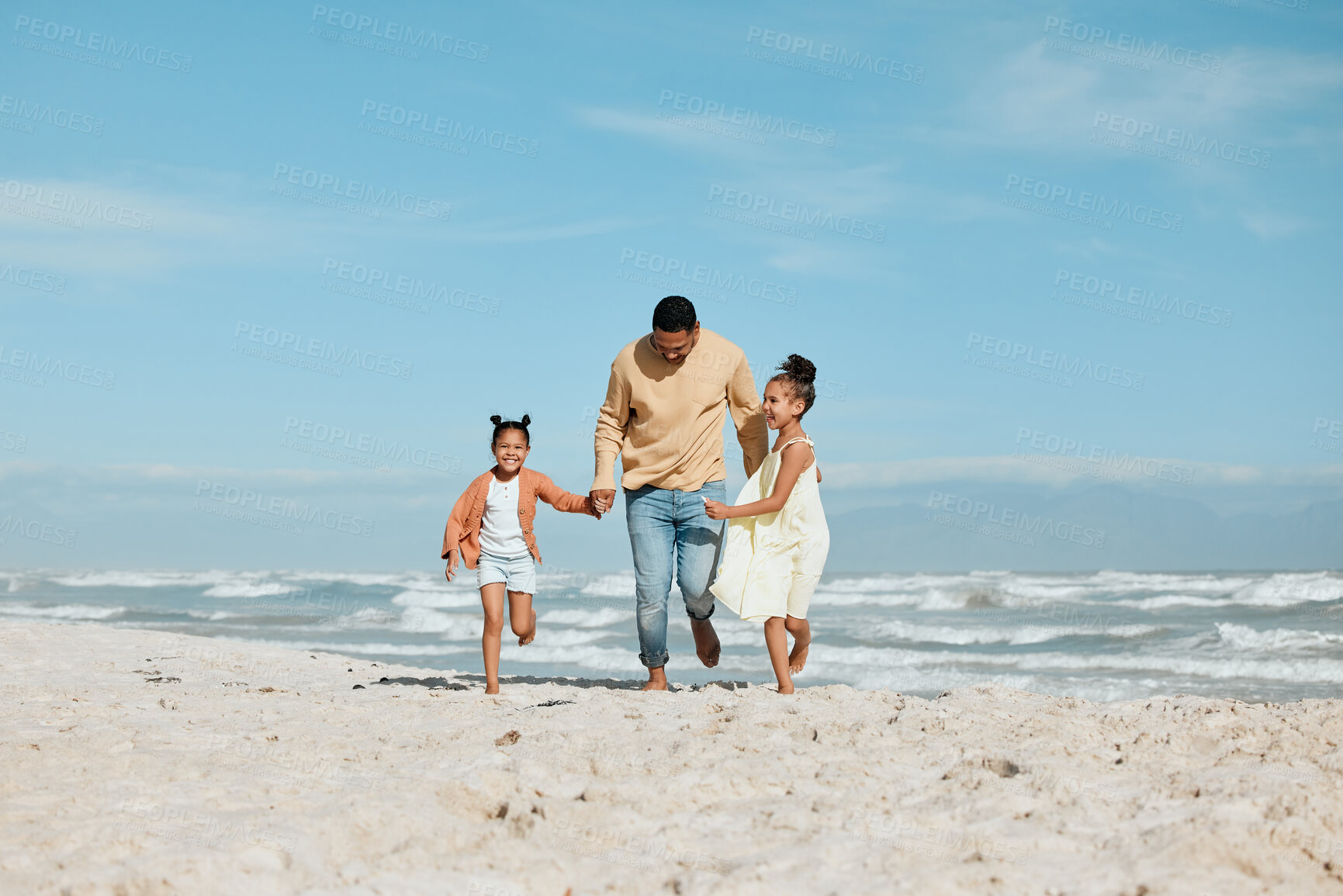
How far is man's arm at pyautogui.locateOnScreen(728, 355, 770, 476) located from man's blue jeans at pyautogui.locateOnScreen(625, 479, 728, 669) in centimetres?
28

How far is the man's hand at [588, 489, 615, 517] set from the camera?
5.33 m

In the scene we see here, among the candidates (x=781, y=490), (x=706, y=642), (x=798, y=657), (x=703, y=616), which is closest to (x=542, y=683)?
(x=706, y=642)

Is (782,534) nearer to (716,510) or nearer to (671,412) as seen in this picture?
(716,510)

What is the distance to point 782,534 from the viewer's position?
5191mm

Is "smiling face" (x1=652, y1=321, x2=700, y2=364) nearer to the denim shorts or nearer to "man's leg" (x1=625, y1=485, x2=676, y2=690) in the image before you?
"man's leg" (x1=625, y1=485, x2=676, y2=690)

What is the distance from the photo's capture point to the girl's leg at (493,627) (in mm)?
5473

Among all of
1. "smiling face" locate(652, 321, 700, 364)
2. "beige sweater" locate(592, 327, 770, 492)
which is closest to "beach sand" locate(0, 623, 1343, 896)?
"beige sweater" locate(592, 327, 770, 492)

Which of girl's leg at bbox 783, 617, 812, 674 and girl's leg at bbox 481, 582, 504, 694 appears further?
girl's leg at bbox 481, 582, 504, 694

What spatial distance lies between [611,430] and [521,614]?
1238 millimetres

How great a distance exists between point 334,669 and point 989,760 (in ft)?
18.8

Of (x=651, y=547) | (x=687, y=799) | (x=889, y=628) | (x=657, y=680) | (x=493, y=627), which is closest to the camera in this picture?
(x=687, y=799)

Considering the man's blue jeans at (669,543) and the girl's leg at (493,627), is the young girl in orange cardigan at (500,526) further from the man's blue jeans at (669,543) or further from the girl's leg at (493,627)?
the man's blue jeans at (669,543)

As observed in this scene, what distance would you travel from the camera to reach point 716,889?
2.42 metres


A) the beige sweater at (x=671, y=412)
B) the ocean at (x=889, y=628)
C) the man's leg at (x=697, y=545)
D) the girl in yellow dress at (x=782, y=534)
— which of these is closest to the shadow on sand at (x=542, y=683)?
the man's leg at (x=697, y=545)
